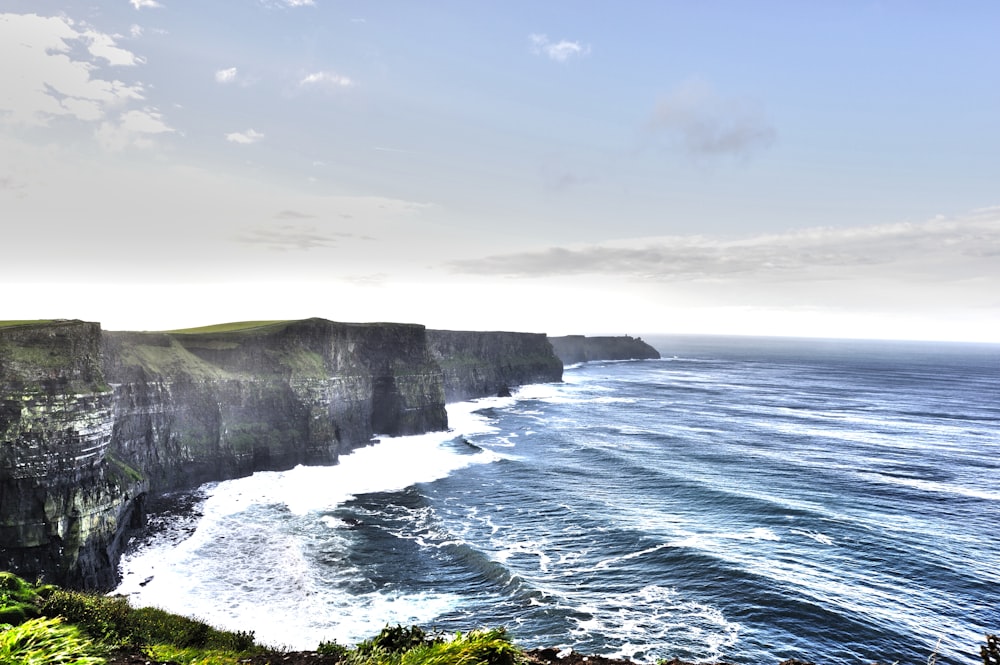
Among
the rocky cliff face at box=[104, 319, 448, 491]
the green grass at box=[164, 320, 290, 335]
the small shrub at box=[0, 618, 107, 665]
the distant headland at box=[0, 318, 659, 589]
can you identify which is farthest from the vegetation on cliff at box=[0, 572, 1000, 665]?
the green grass at box=[164, 320, 290, 335]

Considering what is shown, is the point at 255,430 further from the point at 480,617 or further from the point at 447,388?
the point at 447,388

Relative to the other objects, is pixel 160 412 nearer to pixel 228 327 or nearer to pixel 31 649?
pixel 228 327

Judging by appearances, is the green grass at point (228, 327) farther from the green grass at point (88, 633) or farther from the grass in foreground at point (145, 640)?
the green grass at point (88, 633)

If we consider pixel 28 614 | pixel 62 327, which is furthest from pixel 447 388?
pixel 28 614

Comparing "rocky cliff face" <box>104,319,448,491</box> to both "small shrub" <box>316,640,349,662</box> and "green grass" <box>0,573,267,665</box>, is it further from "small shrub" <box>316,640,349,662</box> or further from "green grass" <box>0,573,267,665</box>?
"small shrub" <box>316,640,349,662</box>

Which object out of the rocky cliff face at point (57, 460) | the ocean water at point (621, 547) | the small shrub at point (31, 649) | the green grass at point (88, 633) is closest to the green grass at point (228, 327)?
the ocean water at point (621, 547)

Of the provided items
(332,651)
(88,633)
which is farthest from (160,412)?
(332,651)
